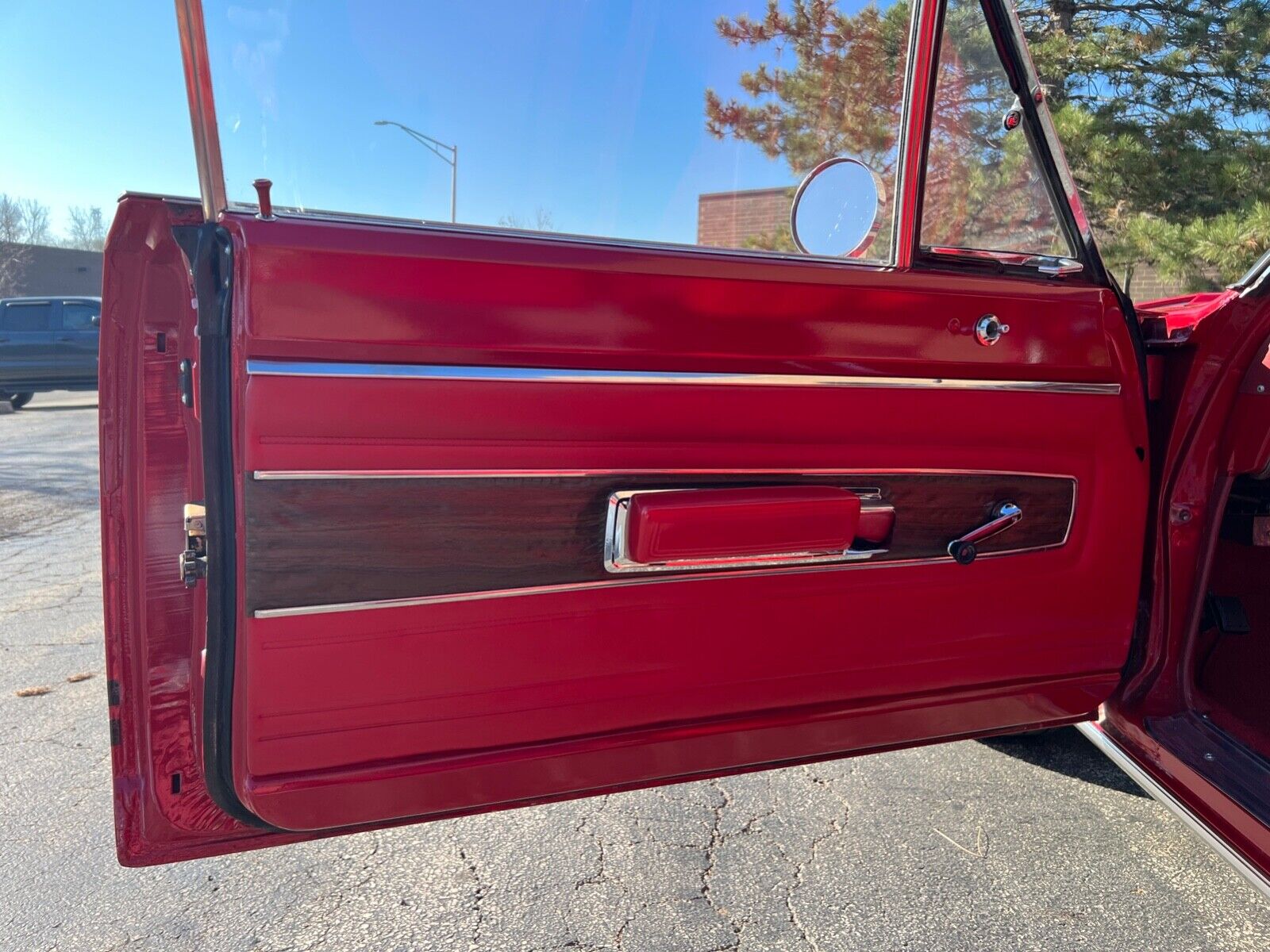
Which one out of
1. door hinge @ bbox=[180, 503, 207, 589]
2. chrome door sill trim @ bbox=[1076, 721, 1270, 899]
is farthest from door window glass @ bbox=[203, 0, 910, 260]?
chrome door sill trim @ bbox=[1076, 721, 1270, 899]

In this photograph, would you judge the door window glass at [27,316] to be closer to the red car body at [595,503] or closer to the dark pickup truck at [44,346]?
the dark pickup truck at [44,346]

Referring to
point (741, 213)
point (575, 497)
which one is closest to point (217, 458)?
point (575, 497)

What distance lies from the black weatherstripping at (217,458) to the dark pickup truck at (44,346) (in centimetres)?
1424

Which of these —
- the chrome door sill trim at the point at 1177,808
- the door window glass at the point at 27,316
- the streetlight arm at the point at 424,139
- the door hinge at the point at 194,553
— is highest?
the door window glass at the point at 27,316

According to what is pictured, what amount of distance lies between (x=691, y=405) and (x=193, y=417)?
35.5 inches

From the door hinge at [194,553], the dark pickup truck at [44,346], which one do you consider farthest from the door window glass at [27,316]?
the door hinge at [194,553]

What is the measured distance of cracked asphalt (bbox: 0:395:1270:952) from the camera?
2027mm

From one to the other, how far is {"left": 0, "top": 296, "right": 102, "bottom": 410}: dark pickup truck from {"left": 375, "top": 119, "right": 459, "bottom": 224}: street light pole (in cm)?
1418

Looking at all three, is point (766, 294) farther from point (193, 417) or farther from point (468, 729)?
point (193, 417)

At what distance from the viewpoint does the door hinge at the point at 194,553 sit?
1491mm

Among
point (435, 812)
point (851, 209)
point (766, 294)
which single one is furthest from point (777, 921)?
point (851, 209)

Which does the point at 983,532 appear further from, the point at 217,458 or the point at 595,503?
the point at 217,458

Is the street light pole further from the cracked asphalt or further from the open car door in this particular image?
the cracked asphalt

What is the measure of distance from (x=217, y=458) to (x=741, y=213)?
109cm
